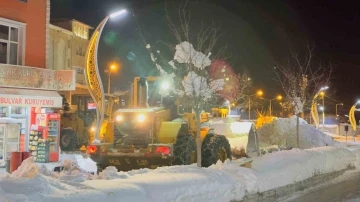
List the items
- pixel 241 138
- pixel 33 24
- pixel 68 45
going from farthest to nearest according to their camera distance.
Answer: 1. pixel 68 45
2. pixel 241 138
3. pixel 33 24

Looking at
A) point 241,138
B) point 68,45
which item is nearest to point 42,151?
point 241,138

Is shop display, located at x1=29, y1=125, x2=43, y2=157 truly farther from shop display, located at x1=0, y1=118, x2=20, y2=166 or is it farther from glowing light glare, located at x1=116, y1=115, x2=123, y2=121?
glowing light glare, located at x1=116, y1=115, x2=123, y2=121

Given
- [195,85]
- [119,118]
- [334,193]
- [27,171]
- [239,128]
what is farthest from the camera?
[239,128]

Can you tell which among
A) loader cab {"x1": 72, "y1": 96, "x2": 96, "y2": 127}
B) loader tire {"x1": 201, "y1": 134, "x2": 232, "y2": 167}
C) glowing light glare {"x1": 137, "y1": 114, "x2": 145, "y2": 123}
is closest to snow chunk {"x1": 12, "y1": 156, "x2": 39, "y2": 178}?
glowing light glare {"x1": 137, "y1": 114, "x2": 145, "y2": 123}

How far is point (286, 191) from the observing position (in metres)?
13.4

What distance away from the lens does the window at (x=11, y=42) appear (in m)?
19.6

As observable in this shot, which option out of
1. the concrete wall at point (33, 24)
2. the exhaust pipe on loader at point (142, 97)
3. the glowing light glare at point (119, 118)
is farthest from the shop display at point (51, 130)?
the glowing light glare at point (119, 118)

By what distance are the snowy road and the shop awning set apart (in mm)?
11635

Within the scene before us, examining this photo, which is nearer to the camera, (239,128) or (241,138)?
(241,138)

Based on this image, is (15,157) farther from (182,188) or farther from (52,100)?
(52,100)

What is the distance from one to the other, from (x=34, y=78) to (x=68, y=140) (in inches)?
425

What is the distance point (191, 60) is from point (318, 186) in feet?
18.8

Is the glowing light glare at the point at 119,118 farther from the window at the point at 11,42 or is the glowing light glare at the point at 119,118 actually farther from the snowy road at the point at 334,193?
the window at the point at 11,42

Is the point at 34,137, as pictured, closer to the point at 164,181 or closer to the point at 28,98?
the point at 28,98
